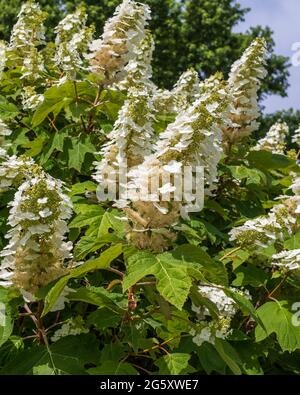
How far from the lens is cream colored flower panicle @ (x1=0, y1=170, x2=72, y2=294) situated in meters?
2.73

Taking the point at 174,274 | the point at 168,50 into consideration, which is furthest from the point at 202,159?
the point at 168,50

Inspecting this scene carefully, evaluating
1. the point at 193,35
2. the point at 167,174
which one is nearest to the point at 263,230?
the point at 167,174

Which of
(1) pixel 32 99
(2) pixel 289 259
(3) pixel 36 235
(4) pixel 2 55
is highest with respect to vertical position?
(4) pixel 2 55

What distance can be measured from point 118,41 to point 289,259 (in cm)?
184

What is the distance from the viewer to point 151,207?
2.81m

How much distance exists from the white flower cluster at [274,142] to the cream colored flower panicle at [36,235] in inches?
133

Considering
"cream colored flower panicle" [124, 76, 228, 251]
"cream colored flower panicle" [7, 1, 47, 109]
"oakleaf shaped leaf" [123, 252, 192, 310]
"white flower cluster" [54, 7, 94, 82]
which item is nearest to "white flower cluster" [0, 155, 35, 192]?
"cream colored flower panicle" [124, 76, 228, 251]

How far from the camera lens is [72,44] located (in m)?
4.70

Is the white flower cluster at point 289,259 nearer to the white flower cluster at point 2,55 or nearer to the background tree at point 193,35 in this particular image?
the white flower cluster at point 2,55

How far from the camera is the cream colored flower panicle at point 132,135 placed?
11.0 ft

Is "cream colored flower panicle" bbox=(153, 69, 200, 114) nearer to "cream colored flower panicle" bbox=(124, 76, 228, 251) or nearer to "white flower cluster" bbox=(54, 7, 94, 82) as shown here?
"white flower cluster" bbox=(54, 7, 94, 82)

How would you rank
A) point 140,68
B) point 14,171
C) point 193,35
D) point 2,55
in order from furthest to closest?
point 193,35
point 2,55
point 140,68
point 14,171

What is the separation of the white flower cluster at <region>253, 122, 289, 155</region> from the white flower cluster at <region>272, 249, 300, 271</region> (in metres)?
2.25

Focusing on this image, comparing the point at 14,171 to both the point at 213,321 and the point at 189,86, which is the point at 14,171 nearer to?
the point at 213,321
